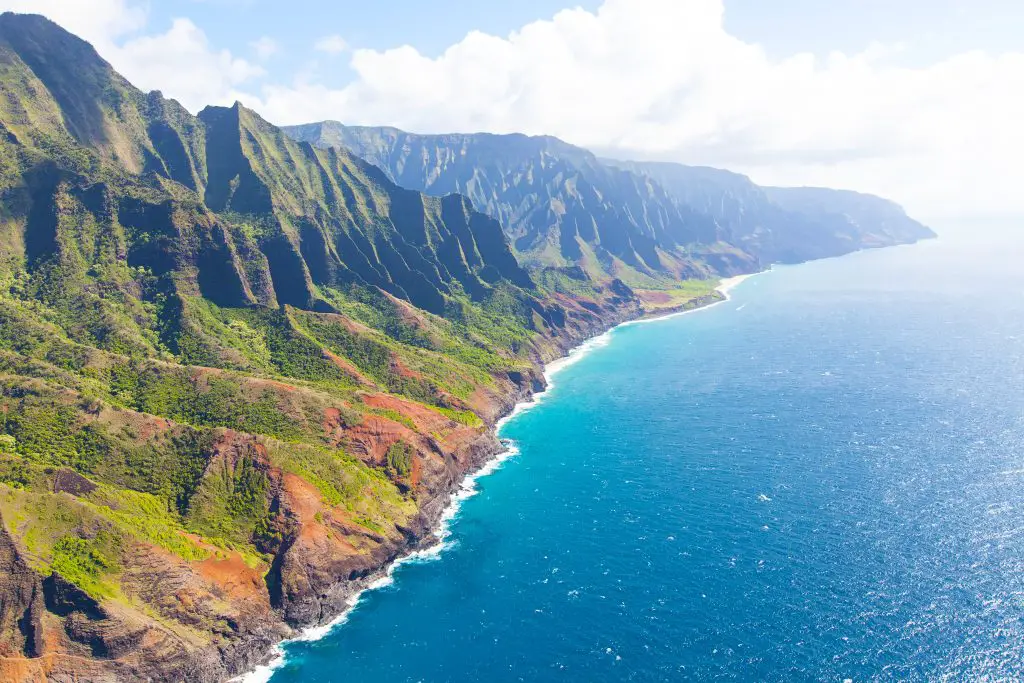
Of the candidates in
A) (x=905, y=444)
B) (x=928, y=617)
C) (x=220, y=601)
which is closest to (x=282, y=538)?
(x=220, y=601)

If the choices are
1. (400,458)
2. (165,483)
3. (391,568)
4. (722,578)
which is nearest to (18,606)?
(165,483)

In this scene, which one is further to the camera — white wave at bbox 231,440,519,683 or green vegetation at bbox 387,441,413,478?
green vegetation at bbox 387,441,413,478

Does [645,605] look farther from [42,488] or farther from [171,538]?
[42,488]

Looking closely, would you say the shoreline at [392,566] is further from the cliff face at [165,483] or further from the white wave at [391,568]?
the cliff face at [165,483]

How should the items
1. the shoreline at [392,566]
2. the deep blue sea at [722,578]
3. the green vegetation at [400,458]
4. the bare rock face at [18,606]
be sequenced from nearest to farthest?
the bare rock face at [18,606]
the deep blue sea at [722,578]
the shoreline at [392,566]
the green vegetation at [400,458]

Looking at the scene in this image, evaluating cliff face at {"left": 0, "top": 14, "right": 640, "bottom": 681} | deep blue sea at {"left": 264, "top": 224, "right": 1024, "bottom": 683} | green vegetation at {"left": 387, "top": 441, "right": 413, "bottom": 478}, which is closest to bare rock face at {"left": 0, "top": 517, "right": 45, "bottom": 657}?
cliff face at {"left": 0, "top": 14, "right": 640, "bottom": 681}

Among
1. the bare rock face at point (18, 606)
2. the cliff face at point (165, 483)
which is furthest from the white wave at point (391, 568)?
the bare rock face at point (18, 606)

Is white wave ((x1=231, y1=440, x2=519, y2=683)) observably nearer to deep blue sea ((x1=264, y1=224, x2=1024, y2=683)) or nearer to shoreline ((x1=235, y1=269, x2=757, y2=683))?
shoreline ((x1=235, y1=269, x2=757, y2=683))

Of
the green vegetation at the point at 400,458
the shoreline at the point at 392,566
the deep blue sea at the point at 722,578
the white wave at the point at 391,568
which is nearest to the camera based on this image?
the deep blue sea at the point at 722,578

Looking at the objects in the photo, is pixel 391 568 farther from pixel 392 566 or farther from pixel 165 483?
pixel 165 483

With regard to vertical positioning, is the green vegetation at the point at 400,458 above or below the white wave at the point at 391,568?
above

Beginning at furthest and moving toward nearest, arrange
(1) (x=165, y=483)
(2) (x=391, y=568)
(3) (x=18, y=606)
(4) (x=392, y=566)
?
(4) (x=392, y=566), (2) (x=391, y=568), (1) (x=165, y=483), (3) (x=18, y=606)
